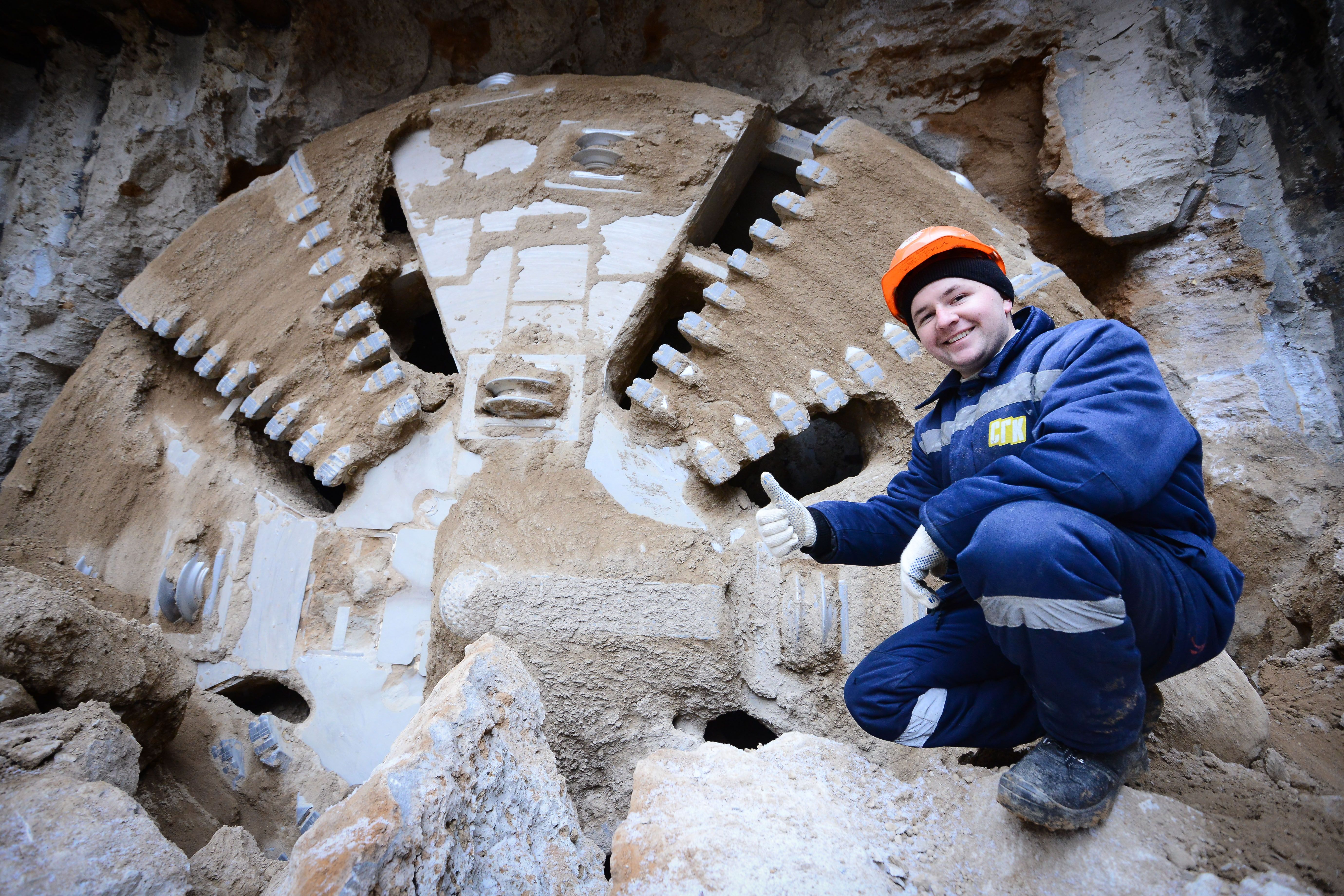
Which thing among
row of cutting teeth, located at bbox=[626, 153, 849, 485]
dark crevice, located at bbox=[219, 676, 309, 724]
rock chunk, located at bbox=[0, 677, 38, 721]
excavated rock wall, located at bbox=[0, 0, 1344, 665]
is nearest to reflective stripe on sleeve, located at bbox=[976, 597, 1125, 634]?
row of cutting teeth, located at bbox=[626, 153, 849, 485]

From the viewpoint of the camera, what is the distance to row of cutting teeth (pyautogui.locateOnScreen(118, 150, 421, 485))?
2658mm

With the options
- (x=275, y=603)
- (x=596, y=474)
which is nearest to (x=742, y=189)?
(x=596, y=474)

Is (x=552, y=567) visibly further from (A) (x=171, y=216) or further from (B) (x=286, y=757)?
(A) (x=171, y=216)

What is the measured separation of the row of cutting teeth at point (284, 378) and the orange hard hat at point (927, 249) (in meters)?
1.70

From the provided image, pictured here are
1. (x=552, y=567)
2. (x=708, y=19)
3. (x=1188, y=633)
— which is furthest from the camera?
(x=708, y=19)

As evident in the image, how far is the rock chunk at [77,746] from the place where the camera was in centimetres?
143

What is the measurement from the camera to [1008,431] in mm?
1446

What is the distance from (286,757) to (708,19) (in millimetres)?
3317

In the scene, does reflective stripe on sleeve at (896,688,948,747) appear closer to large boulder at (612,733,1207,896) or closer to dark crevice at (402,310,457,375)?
large boulder at (612,733,1207,896)

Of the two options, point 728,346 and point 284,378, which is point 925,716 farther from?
point 284,378

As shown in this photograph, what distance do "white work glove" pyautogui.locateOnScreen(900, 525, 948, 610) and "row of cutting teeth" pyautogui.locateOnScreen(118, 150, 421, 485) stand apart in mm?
1848

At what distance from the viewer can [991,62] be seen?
3.10 metres

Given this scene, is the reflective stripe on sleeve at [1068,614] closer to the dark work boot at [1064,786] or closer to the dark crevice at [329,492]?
the dark work boot at [1064,786]

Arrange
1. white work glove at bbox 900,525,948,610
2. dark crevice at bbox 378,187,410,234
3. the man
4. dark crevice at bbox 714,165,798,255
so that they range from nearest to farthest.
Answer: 1. the man
2. white work glove at bbox 900,525,948,610
3. dark crevice at bbox 378,187,410,234
4. dark crevice at bbox 714,165,798,255
